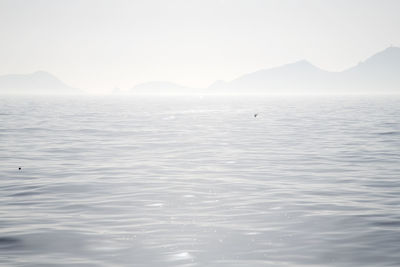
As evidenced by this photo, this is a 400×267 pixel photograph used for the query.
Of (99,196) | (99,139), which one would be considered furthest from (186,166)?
(99,139)

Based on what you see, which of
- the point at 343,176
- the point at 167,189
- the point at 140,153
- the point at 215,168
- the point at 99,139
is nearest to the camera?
the point at 167,189

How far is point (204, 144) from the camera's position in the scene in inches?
1426

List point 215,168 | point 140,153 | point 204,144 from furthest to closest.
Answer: point 204,144
point 140,153
point 215,168

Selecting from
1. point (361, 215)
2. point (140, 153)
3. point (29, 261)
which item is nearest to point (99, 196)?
point (29, 261)

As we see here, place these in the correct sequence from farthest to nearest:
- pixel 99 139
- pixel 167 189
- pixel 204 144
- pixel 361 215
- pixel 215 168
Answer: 1. pixel 99 139
2. pixel 204 144
3. pixel 215 168
4. pixel 167 189
5. pixel 361 215

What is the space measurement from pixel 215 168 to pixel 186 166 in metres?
1.77

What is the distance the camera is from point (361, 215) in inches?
555

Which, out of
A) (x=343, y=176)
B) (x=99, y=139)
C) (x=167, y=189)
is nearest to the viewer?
(x=167, y=189)

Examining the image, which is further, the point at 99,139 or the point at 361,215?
the point at 99,139

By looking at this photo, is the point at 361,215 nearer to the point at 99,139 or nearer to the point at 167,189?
the point at 167,189

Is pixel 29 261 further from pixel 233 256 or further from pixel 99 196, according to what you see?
pixel 99 196

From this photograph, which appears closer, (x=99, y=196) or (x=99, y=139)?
(x=99, y=196)

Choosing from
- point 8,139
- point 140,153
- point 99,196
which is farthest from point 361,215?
point 8,139

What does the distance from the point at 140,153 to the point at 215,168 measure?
8005 mm
